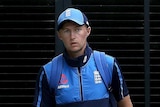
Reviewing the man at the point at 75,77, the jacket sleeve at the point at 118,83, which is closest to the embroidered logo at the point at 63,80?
the man at the point at 75,77

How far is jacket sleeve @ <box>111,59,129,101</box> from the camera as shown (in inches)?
126

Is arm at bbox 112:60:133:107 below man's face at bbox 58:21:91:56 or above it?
below

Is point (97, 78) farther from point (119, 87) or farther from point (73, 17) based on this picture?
point (73, 17)

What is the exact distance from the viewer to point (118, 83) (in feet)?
10.5

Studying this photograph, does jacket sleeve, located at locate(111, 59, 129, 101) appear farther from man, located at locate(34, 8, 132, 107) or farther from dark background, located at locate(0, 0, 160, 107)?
dark background, located at locate(0, 0, 160, 107)

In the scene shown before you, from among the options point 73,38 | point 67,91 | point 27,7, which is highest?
point 27,7

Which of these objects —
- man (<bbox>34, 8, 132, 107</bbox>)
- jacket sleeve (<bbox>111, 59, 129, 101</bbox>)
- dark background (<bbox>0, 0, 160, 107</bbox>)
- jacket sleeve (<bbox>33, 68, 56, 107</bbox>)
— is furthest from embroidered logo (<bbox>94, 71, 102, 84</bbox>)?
dark background (<bbox>0, 0, 160, 107</bbox>)

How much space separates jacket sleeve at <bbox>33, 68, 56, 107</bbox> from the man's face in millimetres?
280

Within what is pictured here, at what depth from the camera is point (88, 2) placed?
5.44 metres

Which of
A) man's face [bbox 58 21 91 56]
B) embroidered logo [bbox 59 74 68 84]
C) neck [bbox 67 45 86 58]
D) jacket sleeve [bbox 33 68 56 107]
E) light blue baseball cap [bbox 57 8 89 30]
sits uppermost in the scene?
light blue baseball cap [bbox 57 8 89 30]

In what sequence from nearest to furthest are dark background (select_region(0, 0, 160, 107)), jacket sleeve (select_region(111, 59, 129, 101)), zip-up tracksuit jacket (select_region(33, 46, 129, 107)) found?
zip-up tracksuit jacket (select_region(33, 46, 129, 107)) → jacket sleeve (select_region(111, 59, 129, 101)) → dark background (select_region(0, 0, 160, 107))

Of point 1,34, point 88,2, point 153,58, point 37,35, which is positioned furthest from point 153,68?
point 1,34

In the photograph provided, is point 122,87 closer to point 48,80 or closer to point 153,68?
point 48,80

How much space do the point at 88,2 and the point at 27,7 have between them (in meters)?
0.79
